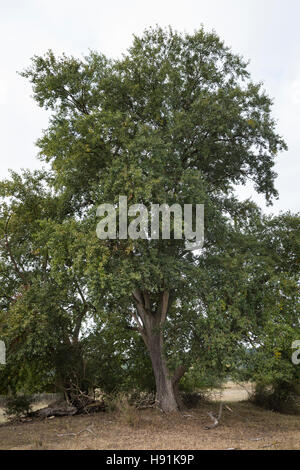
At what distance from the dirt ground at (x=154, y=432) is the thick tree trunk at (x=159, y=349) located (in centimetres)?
55

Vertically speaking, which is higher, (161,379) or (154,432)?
(161,379)

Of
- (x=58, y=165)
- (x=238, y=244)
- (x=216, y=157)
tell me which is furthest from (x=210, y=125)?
(x=58, y=165)

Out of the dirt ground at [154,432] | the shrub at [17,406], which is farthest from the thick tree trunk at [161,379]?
the shrub at [17,406]

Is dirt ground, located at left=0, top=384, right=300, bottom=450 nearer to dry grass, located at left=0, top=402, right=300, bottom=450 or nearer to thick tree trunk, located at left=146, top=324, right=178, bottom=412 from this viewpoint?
dry grass, located at left=0, top=402, right=300, bottom=450

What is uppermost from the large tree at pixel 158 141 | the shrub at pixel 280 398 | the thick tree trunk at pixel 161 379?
the large tree at pixel 158 141

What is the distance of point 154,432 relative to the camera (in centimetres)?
1122

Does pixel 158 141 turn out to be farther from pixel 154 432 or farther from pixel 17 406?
pixel 17 406

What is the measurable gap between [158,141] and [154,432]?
334 inches

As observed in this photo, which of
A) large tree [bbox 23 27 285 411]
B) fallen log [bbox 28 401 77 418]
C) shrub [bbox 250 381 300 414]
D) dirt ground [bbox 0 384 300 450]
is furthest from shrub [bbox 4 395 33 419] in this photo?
shrub [bbox 250 381 300 414]

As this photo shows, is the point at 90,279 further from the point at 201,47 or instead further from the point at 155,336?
the point at 201,47

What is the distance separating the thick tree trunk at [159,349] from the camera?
46.4ft

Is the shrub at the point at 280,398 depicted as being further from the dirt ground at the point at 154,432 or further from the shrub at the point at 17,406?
the shrub at the point at 17,406

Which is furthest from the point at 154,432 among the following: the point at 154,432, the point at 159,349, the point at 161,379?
the point at 159,349
